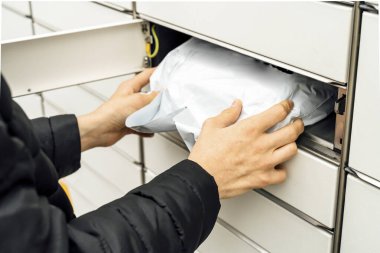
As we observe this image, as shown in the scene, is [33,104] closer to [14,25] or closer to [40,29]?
[14,25]

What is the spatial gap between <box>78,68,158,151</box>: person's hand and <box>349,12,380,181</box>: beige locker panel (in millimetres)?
574

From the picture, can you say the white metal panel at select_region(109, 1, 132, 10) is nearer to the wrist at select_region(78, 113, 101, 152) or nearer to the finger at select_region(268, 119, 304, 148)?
the wrist at select_region(78, 113, 101, 152)

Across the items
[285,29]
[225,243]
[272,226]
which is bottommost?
[225,243]

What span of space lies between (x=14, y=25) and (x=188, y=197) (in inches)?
65.3

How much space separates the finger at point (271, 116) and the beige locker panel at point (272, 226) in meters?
0.24

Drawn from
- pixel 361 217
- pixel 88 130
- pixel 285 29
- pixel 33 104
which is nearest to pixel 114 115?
pixel 88 130

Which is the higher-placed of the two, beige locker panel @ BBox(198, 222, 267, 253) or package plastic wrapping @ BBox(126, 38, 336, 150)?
package plastic wrapping @ BBox(126, 38, 336, 150)

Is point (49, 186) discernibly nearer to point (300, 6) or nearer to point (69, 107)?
point (300, 6)

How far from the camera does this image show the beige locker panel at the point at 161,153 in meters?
1.67

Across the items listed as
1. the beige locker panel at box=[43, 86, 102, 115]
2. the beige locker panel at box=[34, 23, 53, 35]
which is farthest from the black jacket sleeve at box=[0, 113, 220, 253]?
the beige locker panel at box=[34, 23, 53, 35]

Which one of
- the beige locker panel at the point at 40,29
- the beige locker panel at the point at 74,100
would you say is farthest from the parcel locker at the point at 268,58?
the beige locker panel at the point at 40,29

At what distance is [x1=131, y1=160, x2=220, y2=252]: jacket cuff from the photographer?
1.11m

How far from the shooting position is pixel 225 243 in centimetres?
162

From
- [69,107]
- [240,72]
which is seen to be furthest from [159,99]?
[69,107]
